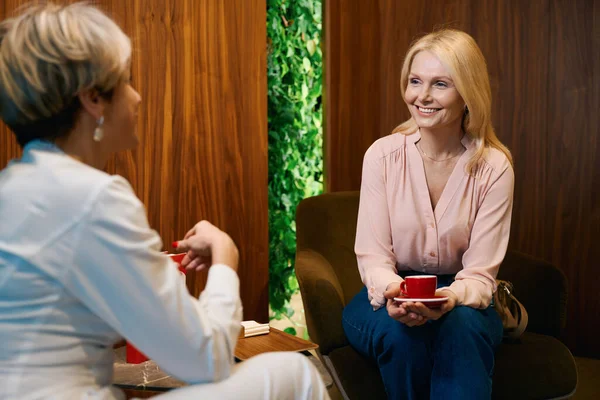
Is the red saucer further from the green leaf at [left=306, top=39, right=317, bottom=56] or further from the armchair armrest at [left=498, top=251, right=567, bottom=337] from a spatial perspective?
the green leaf at [left=306, top=39, right=317, bottom=56]

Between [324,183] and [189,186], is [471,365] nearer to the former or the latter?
[189,186]

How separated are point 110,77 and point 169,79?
1497mm

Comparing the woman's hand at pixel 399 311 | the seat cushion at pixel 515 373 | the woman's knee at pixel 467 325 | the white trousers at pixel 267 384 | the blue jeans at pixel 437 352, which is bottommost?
the seat cushion at pixel 515 373

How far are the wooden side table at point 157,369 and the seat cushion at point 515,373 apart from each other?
0.12 meters

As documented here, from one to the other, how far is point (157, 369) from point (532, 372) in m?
1.10

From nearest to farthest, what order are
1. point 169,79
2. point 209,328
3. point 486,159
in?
point 209,328, point 486,159, point 169,79

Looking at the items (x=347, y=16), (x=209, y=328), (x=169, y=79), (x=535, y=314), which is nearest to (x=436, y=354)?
(x=535, y=314)

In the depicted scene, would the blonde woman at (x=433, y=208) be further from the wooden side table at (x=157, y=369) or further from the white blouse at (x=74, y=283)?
the white blouse at (x=74, y=283)

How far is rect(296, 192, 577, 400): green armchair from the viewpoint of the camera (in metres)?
2.07

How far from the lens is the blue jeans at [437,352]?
6.15ft

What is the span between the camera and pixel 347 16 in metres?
3.46

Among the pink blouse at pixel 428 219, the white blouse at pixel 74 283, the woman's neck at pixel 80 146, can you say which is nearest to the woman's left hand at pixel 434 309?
the pink blouse at pixel 428 219

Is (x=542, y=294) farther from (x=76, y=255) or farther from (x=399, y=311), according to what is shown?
(x=76, y=255)

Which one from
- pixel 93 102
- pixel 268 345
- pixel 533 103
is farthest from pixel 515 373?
pixel 533 103
